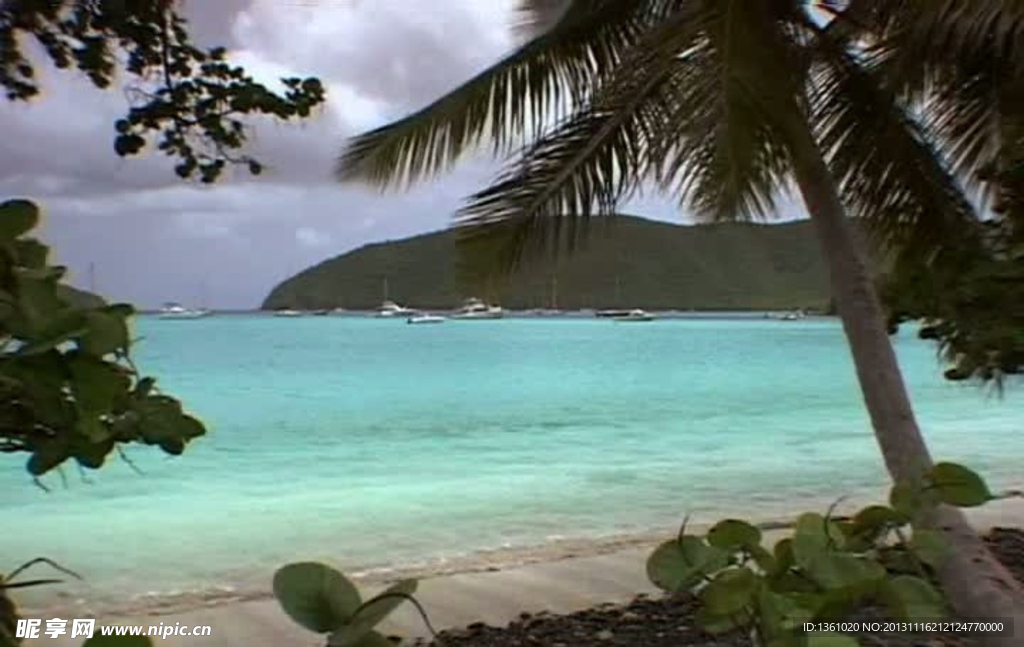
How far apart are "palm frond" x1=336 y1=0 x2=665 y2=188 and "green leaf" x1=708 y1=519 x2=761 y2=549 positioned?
15.4ft

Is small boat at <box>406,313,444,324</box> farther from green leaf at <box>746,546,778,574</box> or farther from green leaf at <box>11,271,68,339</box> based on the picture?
green leaf at <box>11,271,68,339</box>

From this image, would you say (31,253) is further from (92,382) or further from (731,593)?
(731,593)

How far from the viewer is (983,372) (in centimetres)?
505

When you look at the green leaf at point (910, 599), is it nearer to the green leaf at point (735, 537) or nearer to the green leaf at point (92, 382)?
the green leaf at point (735, 537)

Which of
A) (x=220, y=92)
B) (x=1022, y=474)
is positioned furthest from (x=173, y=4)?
(x=1022, y=474)

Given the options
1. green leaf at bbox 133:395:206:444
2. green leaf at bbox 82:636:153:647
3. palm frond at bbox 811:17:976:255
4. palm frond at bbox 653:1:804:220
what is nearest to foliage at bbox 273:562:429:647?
green leaf at bbox 82:636:153:647

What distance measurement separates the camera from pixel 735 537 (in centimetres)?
132

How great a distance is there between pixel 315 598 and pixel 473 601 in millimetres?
5645

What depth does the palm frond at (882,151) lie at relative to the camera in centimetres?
568

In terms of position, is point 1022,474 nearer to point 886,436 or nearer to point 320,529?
point 320,529

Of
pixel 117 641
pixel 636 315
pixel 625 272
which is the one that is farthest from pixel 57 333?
pixel 636 315

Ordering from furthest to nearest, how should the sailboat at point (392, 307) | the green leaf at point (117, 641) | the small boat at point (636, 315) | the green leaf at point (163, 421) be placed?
the small boat at point (636, 315) < the sailboat at point (392, 307) < the green leaf at point (163, 421) < the green leaf at point (117, 641)

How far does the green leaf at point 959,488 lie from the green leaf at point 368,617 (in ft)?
2.79

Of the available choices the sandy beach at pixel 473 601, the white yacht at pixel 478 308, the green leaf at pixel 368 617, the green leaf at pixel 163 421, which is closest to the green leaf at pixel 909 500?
the green leaf at pixel 368 617
